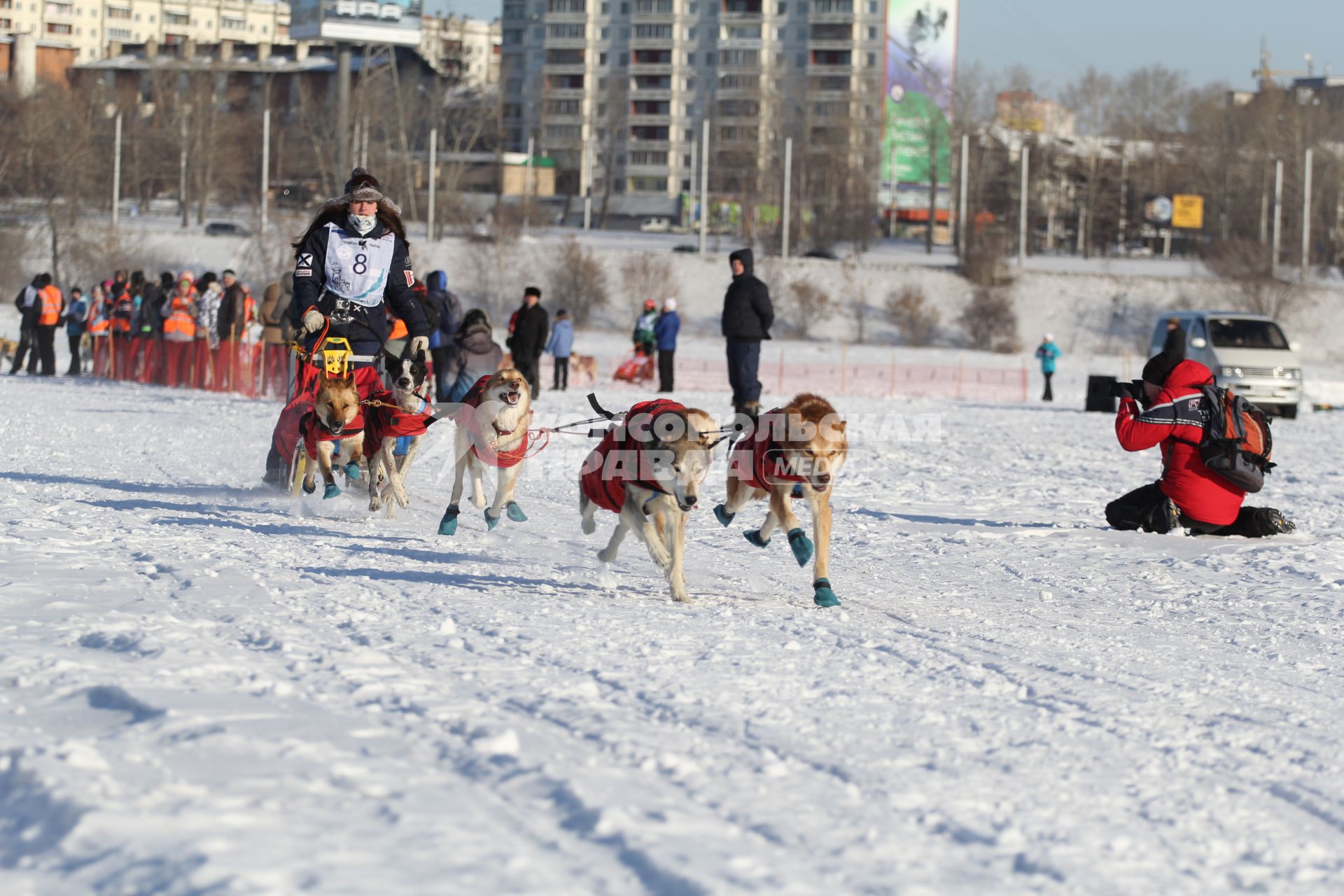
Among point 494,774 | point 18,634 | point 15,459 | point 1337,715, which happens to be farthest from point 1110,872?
point 15,459

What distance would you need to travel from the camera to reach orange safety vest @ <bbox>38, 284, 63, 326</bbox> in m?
20.7

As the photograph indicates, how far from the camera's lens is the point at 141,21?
5079 inches

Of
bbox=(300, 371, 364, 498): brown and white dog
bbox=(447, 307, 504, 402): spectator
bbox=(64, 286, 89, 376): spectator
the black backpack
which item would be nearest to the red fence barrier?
bbox=(64, 286, 89, 376): spectator

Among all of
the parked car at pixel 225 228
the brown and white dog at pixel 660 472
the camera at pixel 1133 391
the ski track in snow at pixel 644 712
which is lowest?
the ski track in snow at pixel 644 712

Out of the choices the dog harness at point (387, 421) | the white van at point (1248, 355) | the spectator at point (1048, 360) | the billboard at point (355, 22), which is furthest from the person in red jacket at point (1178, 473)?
the billboard at point (355, 22)

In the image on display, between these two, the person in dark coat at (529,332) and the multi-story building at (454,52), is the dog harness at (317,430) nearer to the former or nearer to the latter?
the person in dark coat at (529,332)

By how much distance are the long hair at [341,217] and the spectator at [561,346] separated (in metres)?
13.8

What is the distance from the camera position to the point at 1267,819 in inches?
133

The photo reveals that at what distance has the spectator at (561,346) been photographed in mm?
21875

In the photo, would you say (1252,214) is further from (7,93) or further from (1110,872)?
(1110,872)

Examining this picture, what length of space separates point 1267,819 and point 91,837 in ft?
7.79

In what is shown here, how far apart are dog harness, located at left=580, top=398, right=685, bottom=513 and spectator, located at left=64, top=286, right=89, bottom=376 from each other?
1701 centimetres

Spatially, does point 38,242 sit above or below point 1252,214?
below

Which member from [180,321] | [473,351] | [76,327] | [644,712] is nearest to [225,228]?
[76,327]
